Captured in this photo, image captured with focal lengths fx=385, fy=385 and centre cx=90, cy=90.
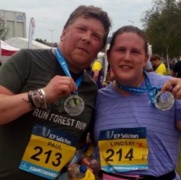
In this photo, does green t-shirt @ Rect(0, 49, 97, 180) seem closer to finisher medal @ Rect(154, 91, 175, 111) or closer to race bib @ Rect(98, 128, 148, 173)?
race bib @ Rect(98, 128, 148, 173)

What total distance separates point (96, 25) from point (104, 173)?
2.95ft

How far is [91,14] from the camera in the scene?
7.73 feet

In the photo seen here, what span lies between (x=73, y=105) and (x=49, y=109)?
17 centimetres

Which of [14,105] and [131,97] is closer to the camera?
[14,105]

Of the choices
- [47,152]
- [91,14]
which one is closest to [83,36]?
[91,14]

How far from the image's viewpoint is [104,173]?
2.32 meters

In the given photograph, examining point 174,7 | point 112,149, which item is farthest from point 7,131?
point 174,7

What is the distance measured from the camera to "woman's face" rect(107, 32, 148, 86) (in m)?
2.30

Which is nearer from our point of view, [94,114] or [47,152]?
[47,152]

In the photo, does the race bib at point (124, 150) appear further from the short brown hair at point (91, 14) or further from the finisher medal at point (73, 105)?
the short brown hair at point (91, 14)

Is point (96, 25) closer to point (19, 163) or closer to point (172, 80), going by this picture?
point (172, 80)

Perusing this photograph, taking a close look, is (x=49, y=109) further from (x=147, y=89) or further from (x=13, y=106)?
(x=147, y=89)

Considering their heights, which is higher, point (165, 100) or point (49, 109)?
point (165, 100)

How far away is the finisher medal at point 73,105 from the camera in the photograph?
6.86ft
